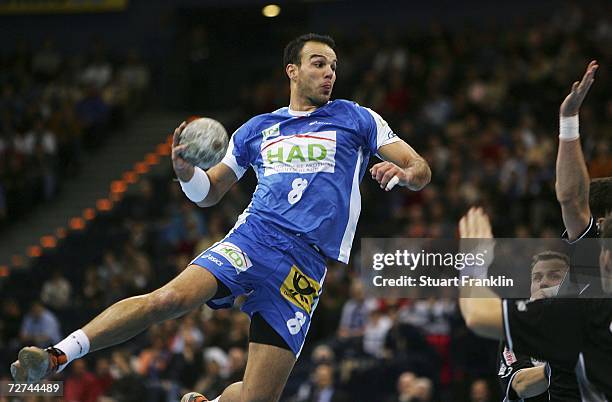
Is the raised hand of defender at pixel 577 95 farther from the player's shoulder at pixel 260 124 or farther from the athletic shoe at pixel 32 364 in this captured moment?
the athletic shoe at pixel 32 364

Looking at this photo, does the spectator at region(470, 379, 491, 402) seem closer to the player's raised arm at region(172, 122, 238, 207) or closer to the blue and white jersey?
the blue and white jersey

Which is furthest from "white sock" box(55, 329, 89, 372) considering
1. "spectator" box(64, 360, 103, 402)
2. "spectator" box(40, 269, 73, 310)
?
"spectator" box(40, 269, 73, 310)

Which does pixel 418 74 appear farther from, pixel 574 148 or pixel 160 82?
pixel 574 148

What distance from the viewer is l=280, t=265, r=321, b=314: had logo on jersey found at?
7.86 metres

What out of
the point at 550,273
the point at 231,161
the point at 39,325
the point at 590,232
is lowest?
the point at 550,273

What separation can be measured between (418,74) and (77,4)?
37.3 ft

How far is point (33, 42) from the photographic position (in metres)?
29.7

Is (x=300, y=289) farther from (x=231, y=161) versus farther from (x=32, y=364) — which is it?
(x=32, y=364)

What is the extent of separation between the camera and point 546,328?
557 cm

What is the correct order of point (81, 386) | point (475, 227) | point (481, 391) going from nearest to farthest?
point (475, 227) → point (481, 391) → point (81, 386)

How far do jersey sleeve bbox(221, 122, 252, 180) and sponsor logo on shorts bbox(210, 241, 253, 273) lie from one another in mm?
904

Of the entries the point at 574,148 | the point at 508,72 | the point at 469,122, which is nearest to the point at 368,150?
the point at 574,148

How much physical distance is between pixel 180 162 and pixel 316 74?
4.15 feet

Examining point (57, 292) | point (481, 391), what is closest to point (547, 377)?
point (481, 391)
